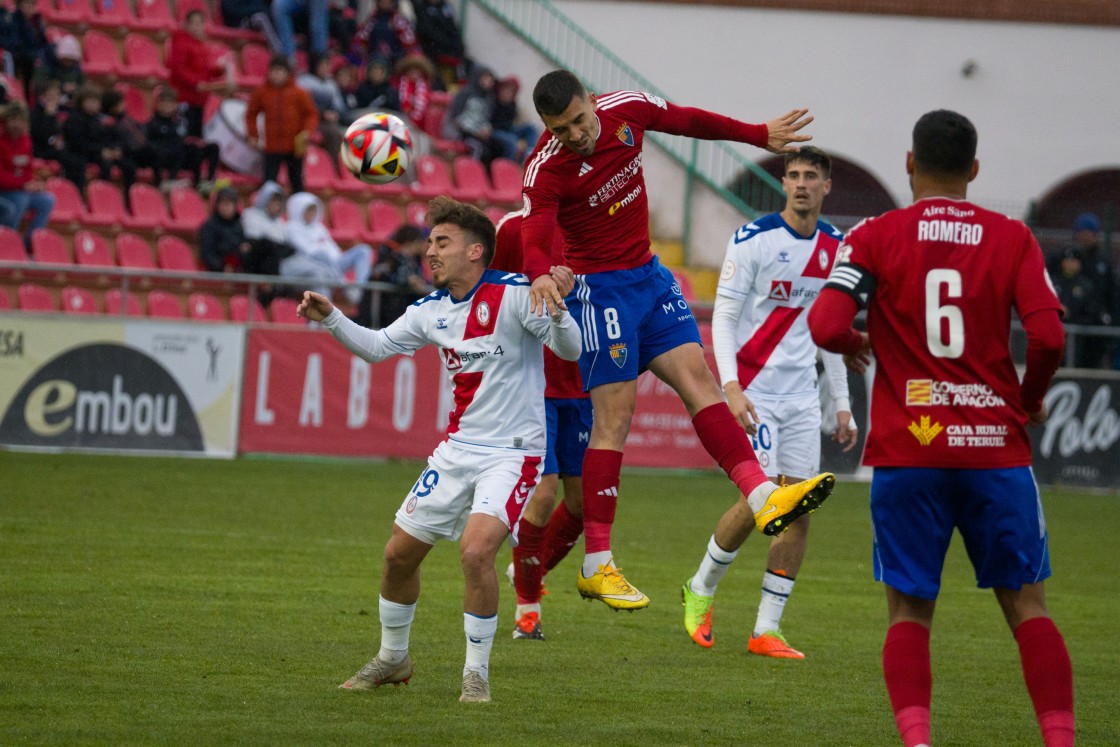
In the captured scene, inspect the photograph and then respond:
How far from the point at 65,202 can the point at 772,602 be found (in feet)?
42.6

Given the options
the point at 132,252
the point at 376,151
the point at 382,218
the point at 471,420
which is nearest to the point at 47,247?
the point at 132,252

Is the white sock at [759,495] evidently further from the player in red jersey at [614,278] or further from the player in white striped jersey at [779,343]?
the player in white striped jersey at [779,343]

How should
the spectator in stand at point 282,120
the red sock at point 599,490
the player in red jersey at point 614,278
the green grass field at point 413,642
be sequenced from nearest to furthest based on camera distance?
the green grass field at point 413,642 < the player in red jersey at point 614,278 < the red sock at point 599,490 < the spectator in stand at point 282,120

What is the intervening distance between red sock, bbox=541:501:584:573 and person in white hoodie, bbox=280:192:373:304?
31.3ft

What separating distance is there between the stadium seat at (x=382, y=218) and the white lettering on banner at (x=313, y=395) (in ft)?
14.3

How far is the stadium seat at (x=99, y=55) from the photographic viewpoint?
20438 mm

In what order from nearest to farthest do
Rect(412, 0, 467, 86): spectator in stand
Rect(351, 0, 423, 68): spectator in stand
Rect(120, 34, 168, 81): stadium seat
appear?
1. Rect(120, 34, 168, 81): stadium seat
2. Rect(351, 0, 423, 68): spectator in stand
3. Rect(412, 0, 467, 86): spectator in stand

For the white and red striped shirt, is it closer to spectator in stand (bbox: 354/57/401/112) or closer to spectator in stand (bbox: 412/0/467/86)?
spectator in stand (bbox: 354/57/401/112)

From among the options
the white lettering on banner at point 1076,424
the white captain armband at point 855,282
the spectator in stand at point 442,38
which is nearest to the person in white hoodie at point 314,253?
the spectator in stand at point 442,38

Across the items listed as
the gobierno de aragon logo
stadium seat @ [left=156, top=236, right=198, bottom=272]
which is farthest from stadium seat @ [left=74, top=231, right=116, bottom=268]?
the gobierno de aragon logo

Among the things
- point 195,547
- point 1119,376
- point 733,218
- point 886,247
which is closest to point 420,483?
point 886,247

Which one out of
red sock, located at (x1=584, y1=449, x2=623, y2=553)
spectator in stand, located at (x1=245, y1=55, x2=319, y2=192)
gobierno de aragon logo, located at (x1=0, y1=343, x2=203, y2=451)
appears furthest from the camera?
spectator in stand, located at (x1=245, y1=55, x2=319, y2=192)

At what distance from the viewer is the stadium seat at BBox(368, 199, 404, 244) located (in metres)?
20.1

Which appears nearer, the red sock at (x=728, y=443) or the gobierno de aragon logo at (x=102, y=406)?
the red sock at (x=728, y=443)
